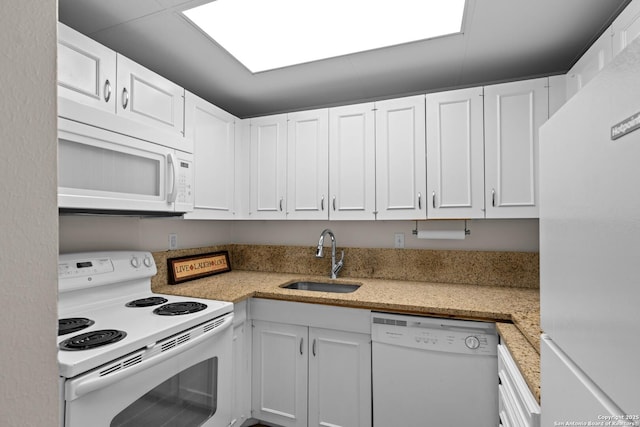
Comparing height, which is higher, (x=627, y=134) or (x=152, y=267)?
(x=627, y=134)

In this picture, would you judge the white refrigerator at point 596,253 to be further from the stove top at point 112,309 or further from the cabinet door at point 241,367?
the cabinet door at point 241,367

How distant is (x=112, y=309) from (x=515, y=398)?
1.84 metres

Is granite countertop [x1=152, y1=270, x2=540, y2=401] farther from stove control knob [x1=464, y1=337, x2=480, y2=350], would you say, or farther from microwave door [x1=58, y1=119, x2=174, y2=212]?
microwave door [x1=58, y1=119, x2=174, y2=212]

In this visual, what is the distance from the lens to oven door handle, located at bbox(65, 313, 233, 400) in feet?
3.45

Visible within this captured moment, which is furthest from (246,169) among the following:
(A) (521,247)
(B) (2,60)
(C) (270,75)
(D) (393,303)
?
(B) (2,60)

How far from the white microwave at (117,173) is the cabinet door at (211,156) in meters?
0.23

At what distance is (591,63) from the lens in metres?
1.56

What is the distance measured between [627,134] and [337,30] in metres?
1.45

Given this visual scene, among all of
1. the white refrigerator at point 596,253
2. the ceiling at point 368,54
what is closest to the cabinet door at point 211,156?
the ceiling at point 368,54

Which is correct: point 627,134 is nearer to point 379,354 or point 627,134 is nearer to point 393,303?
point 393,303

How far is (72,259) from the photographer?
1635 mm

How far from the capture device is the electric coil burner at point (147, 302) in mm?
1768

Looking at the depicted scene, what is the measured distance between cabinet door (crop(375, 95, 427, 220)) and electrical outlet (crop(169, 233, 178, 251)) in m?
1.45

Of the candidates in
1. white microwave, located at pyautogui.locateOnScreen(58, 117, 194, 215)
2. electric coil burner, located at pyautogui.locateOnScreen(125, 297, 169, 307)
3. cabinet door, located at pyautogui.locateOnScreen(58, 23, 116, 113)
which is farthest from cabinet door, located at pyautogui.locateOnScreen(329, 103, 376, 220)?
cabinet door, located at pyautogui.locateOnScreen(58, 23, 116, 113)
